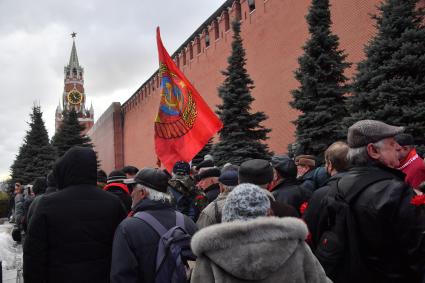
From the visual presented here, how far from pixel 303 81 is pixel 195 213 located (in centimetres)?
743

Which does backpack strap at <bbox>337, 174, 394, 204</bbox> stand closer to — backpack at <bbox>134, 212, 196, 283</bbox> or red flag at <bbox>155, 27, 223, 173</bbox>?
backpack at <bbox>134, 212, 196, 283</bbox>

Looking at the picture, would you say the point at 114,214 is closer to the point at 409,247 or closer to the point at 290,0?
the point at 409,247

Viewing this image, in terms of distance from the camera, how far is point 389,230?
83.9 inches

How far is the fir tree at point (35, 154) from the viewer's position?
3080 centimetres

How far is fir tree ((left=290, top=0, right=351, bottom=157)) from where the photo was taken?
35.8 feet

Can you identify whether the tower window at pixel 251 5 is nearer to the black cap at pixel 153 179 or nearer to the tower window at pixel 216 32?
the tower window at pixel 216 32

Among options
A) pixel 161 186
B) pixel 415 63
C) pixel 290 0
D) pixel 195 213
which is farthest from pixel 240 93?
pixel 161 186

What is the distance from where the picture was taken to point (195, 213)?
486cm

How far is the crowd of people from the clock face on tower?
108m

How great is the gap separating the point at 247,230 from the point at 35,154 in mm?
32410

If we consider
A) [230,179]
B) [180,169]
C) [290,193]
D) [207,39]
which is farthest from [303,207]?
[207,39]

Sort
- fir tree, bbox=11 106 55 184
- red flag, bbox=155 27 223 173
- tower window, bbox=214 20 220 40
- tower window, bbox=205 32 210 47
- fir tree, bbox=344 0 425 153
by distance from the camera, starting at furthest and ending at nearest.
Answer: fir tree, bbox=11 106 55 184, tower window, bbox=205 32 210 47, tower window, bbox=214 20 220 40, fir tree, bbox=344 0 425 153, red flag, bbox=155 27 223 173

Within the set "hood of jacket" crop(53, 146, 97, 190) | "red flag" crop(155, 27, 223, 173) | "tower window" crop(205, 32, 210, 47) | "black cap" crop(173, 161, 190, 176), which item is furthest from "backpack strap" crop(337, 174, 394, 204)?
"tower window" crop(205, 32, 210, 47)

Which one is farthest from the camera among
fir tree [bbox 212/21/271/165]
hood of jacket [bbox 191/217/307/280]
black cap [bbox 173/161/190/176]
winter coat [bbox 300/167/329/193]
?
fir tree [bbox 212/21/271/165]
